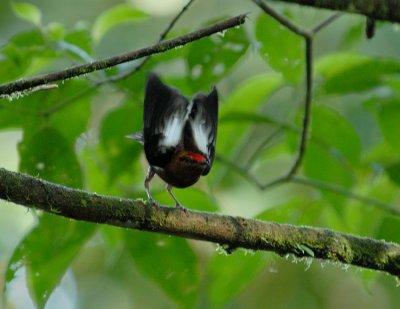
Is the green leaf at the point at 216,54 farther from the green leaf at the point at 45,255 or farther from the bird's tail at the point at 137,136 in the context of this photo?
the green leaf at the point at 45,255

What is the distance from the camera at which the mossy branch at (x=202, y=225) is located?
2.33m

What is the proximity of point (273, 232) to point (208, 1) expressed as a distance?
738 centimetres

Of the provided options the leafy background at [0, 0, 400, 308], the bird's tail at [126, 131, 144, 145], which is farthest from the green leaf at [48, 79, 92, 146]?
the bird's tail at [126, 131, 144, 145]

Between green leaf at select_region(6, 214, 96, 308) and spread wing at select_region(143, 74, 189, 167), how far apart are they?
41cm

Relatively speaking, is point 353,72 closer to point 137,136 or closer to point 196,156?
point 196,156

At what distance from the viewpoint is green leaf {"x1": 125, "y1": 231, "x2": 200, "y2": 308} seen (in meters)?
2.99

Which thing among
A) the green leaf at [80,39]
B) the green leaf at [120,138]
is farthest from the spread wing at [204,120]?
the green leaf at [80,39]

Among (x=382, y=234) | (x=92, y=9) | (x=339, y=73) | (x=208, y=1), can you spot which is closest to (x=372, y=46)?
(x=208, y=1)

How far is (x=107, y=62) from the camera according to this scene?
2205mm

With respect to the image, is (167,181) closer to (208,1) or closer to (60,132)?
(60,132)

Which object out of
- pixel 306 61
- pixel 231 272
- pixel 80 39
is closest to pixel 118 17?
pixel 80 39

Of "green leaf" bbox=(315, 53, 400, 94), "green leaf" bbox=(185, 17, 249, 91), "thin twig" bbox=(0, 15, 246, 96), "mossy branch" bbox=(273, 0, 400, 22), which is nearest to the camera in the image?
"mossy branch" bbox=(273, 0, 400, 22)

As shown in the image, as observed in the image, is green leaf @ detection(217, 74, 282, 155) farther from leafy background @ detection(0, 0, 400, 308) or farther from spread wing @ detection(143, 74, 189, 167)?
spread wing @ detection(143, 74, 189, 167)

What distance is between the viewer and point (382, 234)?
294 centimetres
